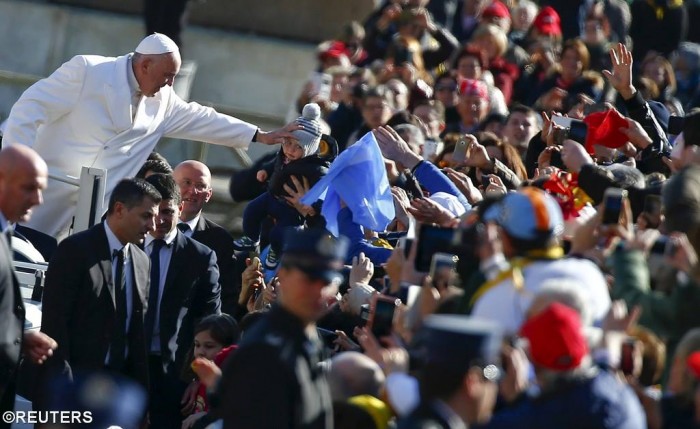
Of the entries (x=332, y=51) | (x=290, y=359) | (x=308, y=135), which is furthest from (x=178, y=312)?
(x=332, y=51)

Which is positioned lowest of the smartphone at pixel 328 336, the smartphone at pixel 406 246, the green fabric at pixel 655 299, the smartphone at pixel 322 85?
the smartphone at pixel 322 85

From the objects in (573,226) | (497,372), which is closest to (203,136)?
(573,226)

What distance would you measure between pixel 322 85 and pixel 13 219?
7.44 meters

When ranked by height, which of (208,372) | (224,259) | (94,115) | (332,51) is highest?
(208,372)

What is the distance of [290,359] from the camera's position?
5660 millimetres

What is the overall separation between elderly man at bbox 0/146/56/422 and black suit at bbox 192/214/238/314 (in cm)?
289

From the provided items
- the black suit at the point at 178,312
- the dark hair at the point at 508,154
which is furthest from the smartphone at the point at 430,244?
the dark hair at the point at 508,154

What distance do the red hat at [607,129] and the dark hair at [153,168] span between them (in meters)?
2.51

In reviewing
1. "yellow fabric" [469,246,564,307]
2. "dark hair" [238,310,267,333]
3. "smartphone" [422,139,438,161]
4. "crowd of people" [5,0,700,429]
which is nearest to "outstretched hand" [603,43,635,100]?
"crowd of people" [5,0,700,429]

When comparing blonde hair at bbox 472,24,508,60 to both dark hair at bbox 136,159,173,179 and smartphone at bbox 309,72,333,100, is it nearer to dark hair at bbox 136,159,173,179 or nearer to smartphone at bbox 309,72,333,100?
smartphone at bbox 309,72,333,100

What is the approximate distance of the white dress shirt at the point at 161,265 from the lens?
8906mm

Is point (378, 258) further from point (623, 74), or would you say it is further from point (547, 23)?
point (547, 23)

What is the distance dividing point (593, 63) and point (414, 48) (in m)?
1.54

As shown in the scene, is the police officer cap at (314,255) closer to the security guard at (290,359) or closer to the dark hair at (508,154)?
the security guard at (290,359)
